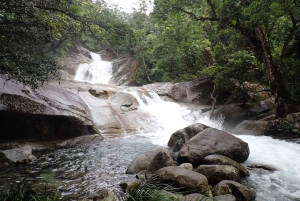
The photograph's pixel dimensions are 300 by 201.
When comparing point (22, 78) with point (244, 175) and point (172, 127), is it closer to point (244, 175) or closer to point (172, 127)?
point (244, 175)

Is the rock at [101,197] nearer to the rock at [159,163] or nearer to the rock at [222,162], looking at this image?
the rock at [159,163]

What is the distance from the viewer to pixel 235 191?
527 centimetres

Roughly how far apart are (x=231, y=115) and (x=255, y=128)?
345 centimetres

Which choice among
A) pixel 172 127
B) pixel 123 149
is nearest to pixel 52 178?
pixel 123 149

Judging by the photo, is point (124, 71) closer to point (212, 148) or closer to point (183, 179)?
point (212, 148)

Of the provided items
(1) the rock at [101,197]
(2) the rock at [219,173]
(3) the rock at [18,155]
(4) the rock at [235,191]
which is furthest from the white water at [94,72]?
(4) the rock at [235,191]

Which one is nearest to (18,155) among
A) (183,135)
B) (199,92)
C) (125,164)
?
(125,164)

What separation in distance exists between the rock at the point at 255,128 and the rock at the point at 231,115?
2.10m

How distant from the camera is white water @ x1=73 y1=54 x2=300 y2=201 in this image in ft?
19.3

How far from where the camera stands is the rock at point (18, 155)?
7.40m

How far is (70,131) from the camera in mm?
10281

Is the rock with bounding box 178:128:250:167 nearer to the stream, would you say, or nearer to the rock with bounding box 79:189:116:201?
the stream

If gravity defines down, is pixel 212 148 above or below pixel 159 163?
above

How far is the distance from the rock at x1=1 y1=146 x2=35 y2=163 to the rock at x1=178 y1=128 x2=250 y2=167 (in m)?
5.11
